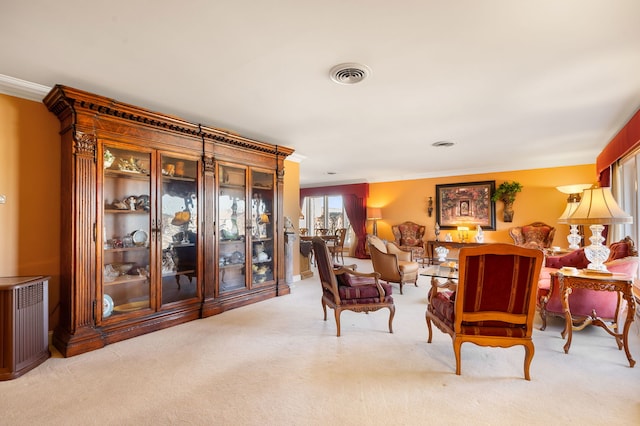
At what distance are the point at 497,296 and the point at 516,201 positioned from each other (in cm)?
556

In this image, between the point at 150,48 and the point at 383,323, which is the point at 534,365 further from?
the point at 150,48

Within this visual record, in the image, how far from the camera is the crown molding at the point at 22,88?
2.55 meters

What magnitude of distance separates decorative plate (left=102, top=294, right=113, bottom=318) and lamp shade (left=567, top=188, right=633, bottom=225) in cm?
450

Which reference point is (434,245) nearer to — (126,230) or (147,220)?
(147,220)

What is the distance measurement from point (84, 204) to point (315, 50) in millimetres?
2424

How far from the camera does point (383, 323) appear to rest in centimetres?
344

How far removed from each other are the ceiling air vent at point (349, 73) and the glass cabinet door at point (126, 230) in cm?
215

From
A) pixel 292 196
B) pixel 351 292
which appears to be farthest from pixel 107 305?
pixel 292 196

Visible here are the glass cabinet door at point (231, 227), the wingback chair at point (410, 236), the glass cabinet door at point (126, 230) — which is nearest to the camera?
the glass cabinet door at point (126, 230)

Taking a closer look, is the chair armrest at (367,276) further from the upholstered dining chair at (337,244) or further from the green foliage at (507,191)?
the green foliage at (507,191)

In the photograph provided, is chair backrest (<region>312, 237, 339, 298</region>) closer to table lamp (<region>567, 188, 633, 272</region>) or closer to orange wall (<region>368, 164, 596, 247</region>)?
table lamp (<region>567, 188, 633, 272</region>)

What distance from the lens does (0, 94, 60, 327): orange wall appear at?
2.65 metres

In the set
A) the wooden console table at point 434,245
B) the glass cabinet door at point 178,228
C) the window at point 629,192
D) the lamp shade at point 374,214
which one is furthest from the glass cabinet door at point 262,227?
the window at point 629,192

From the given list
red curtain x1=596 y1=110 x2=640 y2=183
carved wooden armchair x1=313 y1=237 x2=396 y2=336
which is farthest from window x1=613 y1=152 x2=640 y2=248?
carved wooden armchair x1=313 y1=237 x2=396 y2=336
